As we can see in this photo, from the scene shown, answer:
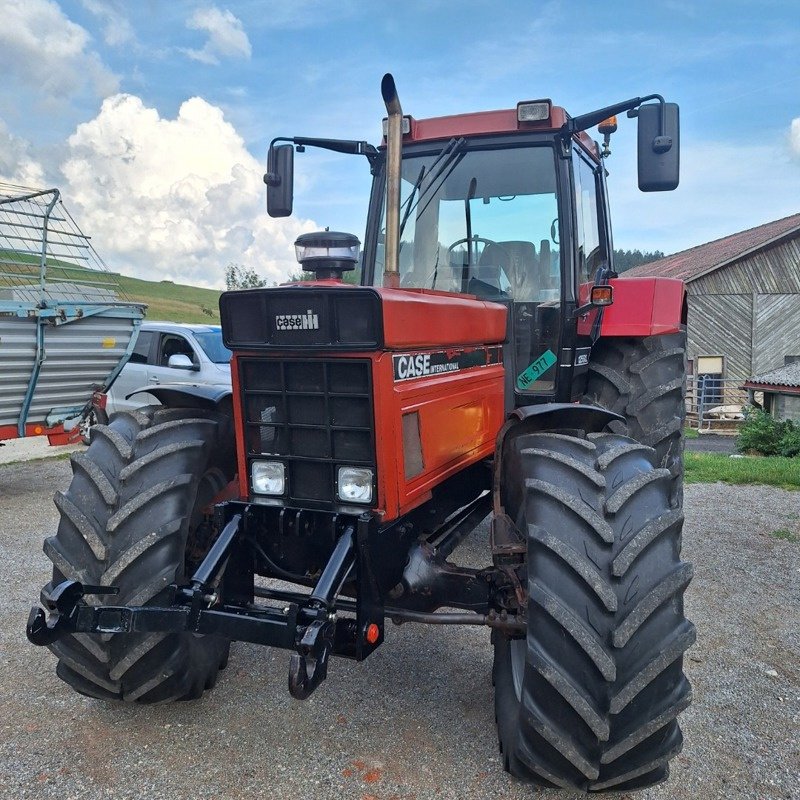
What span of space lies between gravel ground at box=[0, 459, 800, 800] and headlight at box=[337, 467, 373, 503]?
3.48 ft

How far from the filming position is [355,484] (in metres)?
2.74

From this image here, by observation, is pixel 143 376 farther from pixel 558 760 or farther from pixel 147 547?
pixel 558 760

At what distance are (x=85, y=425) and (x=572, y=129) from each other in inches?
378

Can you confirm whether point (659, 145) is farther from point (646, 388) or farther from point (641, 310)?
point (646, 388)

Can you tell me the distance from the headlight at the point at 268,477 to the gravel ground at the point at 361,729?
1.05 meters

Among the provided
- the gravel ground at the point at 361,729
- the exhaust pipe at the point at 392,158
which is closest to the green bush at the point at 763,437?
the gravel ground at the point at 361,729

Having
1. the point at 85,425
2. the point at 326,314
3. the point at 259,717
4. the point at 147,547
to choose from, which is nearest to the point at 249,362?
the point at 326,314

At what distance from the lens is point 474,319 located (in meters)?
3.42

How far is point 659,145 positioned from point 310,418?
2.33 m

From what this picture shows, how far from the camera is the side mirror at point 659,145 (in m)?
3.70

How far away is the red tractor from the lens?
2385 millimetres

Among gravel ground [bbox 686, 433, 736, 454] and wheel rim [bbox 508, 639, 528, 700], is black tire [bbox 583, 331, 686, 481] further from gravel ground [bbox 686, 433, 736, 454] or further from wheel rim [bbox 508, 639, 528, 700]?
gravel ground [bbox 686, 433, 736, 454]

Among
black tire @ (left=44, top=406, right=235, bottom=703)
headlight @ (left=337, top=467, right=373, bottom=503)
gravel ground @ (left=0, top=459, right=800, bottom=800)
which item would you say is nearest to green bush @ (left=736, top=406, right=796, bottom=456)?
gravel ground @ (left=0, top=459, right=800, bottom=800)

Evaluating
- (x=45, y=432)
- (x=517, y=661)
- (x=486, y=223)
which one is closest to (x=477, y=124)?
(x=486, y=223)
